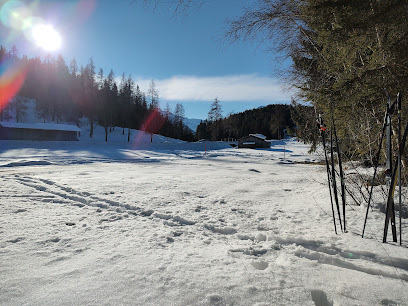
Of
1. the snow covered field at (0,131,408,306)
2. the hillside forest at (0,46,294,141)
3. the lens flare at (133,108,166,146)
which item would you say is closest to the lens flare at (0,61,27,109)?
the hillside forest at (0,46,294,141)

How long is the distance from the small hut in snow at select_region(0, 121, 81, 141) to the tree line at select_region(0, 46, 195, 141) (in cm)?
1337

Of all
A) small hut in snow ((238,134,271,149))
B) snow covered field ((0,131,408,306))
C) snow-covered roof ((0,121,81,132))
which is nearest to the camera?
snow covered field ((0,131,408,306))

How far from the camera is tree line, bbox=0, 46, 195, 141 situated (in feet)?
189

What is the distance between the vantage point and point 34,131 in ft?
122

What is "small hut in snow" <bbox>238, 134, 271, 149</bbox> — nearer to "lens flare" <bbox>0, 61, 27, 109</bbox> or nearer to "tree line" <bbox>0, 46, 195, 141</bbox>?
"tree line" <bbox>0, 46, 195, 141</bbox>

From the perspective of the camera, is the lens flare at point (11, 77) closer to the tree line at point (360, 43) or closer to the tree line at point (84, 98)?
the tree line at point (84, 98)

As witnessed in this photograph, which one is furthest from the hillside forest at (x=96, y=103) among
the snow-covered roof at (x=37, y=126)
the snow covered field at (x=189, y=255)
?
the snow covered field at (x=189, y=255)

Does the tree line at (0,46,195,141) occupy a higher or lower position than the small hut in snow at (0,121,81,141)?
higher

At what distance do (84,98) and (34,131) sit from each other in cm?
3119

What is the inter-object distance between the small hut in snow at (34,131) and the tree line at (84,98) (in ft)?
43.9

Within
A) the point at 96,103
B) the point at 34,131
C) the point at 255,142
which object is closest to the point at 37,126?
the point at 34,131

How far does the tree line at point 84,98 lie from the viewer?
57.7 meters

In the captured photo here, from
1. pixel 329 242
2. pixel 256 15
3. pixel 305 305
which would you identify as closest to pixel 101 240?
pixel 305 305

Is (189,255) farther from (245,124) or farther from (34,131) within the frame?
(245,124)
